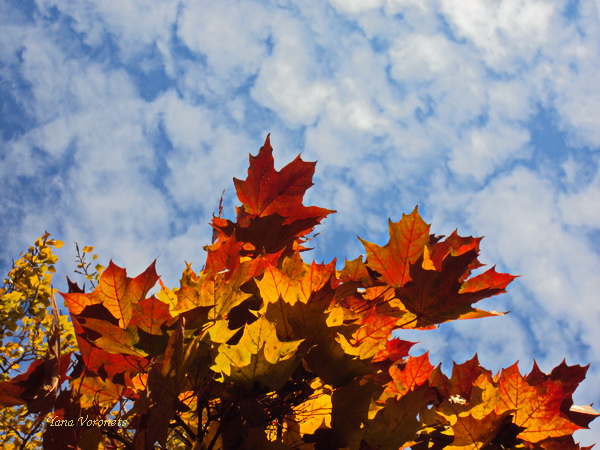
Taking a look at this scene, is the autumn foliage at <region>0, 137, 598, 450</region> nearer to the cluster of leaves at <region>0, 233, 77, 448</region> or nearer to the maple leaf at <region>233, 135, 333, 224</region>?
the maple leaf at <region>233, 135, 333, 224</region>

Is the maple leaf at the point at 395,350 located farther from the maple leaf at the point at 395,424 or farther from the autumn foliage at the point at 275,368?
the maple leaf at the point at 395,424

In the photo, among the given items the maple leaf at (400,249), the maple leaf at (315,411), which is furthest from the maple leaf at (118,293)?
the maple leaf at (400,249)

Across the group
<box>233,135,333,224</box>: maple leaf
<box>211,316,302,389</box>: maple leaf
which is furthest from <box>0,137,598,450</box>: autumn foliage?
<box>233,135,333,224</box>: maple leaf

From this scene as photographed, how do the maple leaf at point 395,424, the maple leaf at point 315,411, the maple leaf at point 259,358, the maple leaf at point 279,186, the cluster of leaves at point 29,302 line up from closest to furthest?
the maple leaf at point 259,358 < the maple leaf at point 395,424 < the maple leaf at point 315,411 < the maple leaf at point 279,186 < the cluster of leaves at point 29,302

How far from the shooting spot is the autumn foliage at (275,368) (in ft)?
3.09

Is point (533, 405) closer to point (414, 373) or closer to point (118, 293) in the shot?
point (414, 373)

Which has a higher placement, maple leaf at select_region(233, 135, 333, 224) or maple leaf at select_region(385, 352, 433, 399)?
maple leaf at select_region(233, 135, 333, 224)

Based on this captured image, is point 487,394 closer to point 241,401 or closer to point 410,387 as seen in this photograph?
point 410,387

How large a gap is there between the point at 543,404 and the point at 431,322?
1.07 feet

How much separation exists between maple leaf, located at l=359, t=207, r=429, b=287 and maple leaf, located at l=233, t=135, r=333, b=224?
320 millimetres

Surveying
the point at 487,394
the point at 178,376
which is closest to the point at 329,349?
the point at 178,376

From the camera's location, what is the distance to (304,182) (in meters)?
1.58

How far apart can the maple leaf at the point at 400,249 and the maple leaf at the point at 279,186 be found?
320mm

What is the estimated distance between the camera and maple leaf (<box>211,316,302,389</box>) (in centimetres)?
91
